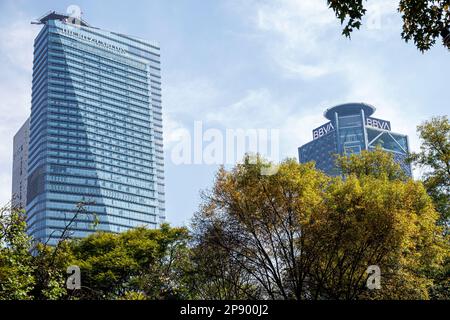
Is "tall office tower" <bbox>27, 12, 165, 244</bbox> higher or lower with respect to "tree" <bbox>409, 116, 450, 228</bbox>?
higher

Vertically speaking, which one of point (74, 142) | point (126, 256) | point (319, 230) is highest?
point (74, 142)

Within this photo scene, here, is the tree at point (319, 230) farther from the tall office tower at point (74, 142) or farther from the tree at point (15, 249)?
the tall office tower at point (74, 142)

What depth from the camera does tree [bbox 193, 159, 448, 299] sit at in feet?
81.0

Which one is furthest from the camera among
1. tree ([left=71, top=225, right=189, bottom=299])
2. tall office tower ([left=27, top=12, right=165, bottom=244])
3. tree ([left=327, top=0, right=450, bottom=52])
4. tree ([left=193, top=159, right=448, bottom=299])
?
tall office tower ([left=27, top=12, right=165, bottom=244])

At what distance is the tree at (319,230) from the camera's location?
24688mm

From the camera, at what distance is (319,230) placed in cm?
2545

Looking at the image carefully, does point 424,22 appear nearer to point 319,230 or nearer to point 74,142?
point 319,230

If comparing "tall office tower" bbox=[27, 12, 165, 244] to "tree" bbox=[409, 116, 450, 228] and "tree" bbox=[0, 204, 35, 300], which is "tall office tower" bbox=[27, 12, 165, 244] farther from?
"tree" bbox=[0, 204, 35, 300]

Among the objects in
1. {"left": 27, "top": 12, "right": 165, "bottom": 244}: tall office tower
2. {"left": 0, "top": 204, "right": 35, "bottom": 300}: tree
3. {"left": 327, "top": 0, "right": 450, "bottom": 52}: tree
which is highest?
{"left": 27, "top": 12, "right": 165, "bottom": 244}: tall office tower

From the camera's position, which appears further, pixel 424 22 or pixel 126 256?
pixel 126 256

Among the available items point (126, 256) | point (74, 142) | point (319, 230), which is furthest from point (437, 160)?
point (74, 142)

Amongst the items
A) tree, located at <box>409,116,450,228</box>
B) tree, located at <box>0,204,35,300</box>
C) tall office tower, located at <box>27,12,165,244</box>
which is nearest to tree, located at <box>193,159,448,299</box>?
tree, located at <box>409,116,450,228</box>

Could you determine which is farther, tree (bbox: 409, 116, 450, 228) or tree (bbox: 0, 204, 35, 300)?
tree (bbox: 409, 116, 450, 228)
